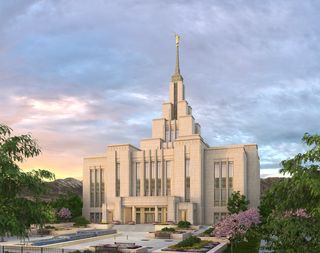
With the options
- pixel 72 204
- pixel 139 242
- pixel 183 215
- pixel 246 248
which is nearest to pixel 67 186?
pixel 72 204

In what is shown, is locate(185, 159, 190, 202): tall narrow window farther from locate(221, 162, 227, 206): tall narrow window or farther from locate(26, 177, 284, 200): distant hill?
locate(26, 177, 284, 200): distant hill

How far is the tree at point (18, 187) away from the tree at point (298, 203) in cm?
784

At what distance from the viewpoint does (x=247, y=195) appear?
72625 millimetres

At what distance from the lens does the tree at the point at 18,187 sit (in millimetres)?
14125

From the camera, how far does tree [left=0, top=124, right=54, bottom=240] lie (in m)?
14.1

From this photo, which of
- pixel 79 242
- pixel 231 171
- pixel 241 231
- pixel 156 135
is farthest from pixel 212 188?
pixel 241 231

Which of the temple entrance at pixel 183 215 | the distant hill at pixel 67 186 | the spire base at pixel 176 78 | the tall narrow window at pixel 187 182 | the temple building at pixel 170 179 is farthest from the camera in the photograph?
the distant hill at pixel 67 186

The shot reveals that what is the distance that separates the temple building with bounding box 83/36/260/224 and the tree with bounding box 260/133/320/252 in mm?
55234

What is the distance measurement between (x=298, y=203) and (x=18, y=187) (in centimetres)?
932

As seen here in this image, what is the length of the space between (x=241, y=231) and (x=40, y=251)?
630 inches

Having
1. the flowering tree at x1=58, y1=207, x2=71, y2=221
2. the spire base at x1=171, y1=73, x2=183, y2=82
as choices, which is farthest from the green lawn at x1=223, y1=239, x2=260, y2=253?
the spire base at x1=171, y1=73, x2=183, y2=82

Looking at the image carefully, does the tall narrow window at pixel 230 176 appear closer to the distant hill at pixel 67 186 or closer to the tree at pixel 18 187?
the tree at pixel 18 187

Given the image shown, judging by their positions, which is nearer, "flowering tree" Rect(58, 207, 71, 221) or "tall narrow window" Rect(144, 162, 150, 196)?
"flowering tree" Rect(58, 207, 71, 221)

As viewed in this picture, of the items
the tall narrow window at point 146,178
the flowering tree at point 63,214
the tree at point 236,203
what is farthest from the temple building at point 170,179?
the flowering tree at point 63,214
